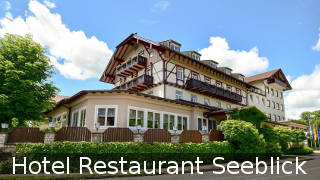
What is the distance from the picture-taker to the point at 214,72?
31.6 meters

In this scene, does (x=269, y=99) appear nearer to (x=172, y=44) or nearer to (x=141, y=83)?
(x=172, y=44)

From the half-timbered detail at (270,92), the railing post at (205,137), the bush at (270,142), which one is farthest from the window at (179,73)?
the half-timbered detail at (270,92)

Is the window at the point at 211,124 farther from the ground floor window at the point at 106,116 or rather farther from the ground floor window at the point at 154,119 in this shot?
the ground floor window at the point at 106,116

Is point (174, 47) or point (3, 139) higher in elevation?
point (174, 47)

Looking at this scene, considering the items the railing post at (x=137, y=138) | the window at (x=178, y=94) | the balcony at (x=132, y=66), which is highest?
the balcony at (x=132, y=66)

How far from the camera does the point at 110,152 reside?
12719 millimetres

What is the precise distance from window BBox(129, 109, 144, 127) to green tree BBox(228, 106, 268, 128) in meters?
9.04

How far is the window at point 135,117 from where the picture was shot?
1783 centimetres

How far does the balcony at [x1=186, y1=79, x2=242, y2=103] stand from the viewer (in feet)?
87.0

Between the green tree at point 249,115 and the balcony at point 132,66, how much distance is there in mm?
12238

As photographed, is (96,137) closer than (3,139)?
No

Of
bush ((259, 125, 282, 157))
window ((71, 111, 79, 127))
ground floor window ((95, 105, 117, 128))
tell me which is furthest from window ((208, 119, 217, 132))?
window ((71, 111, 79, 127))

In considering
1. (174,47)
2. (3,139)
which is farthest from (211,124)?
(3,139)

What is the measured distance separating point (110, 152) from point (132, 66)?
1620 centimetres
